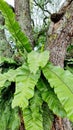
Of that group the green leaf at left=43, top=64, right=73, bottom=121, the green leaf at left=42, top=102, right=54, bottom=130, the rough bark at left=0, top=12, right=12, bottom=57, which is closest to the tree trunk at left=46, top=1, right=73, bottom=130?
the green leaf at left=42, top=102, right=54, bottom=130

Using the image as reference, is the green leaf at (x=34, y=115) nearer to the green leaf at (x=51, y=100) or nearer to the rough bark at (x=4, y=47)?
the green leaf at (x=51, y=100)

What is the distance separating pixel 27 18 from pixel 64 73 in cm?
155

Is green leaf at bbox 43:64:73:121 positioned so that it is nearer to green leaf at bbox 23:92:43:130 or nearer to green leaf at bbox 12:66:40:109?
green leaf at bbox 12:66:40:109

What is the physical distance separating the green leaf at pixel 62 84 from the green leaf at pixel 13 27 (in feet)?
1.07

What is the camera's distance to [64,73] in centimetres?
202

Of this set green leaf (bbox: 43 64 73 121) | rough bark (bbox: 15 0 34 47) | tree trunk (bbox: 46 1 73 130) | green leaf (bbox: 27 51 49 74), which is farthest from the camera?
rough bark (bbox: 15 0 34 47)

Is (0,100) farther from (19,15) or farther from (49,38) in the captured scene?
(19,15)

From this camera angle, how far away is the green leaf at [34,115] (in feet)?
6.70

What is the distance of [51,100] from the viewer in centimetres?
209

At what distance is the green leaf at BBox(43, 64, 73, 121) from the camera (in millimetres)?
1783

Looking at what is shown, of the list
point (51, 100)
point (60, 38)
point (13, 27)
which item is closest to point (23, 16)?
point (60, 38)

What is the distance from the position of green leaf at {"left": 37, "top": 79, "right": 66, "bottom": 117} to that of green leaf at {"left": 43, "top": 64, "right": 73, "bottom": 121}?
151mm

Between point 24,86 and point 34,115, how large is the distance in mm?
293

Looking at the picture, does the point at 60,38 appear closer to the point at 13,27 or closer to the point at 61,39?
the point at 61,39
